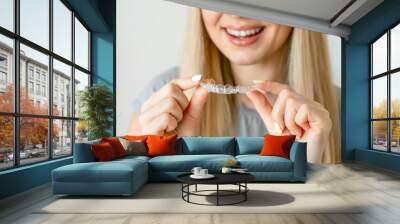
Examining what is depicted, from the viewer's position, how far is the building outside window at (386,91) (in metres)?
7.62

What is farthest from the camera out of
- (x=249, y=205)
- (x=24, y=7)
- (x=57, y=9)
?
(x=57, y=9)

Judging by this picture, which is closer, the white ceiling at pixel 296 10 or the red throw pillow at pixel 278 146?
the red throw pillow at pixel 278 146

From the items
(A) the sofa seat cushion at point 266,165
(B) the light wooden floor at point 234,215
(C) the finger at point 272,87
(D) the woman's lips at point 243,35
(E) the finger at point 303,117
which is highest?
(D) the woman's lips at point 243,35

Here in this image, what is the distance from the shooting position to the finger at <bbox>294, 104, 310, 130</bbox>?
775 centimetres

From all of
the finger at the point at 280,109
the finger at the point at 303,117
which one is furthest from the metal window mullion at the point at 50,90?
the finger at the point at 303,117

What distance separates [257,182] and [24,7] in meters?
4.10

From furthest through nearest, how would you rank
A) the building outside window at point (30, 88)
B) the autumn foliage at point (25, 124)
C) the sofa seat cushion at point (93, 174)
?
1. the building outside window at point (30, 88)
2. the autumn foliage at point (25, 124)
3. the sofa seat cushion at point (93, 174)

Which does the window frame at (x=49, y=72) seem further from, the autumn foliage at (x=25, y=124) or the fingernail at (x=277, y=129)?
the fingernail at (x=277, y=129)

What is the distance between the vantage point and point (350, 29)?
8.44m

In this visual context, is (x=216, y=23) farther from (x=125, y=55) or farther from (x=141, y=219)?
(x=141, y=219)

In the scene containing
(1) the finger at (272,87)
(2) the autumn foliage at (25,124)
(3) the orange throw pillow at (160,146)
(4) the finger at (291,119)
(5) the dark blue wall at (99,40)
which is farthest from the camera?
(1) the finger at (272,87)

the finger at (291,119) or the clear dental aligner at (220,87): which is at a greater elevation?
the clear dental aligner at (220,87)

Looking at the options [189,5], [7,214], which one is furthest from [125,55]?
[7,214]

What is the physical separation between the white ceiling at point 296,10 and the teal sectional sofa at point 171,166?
2441mm
